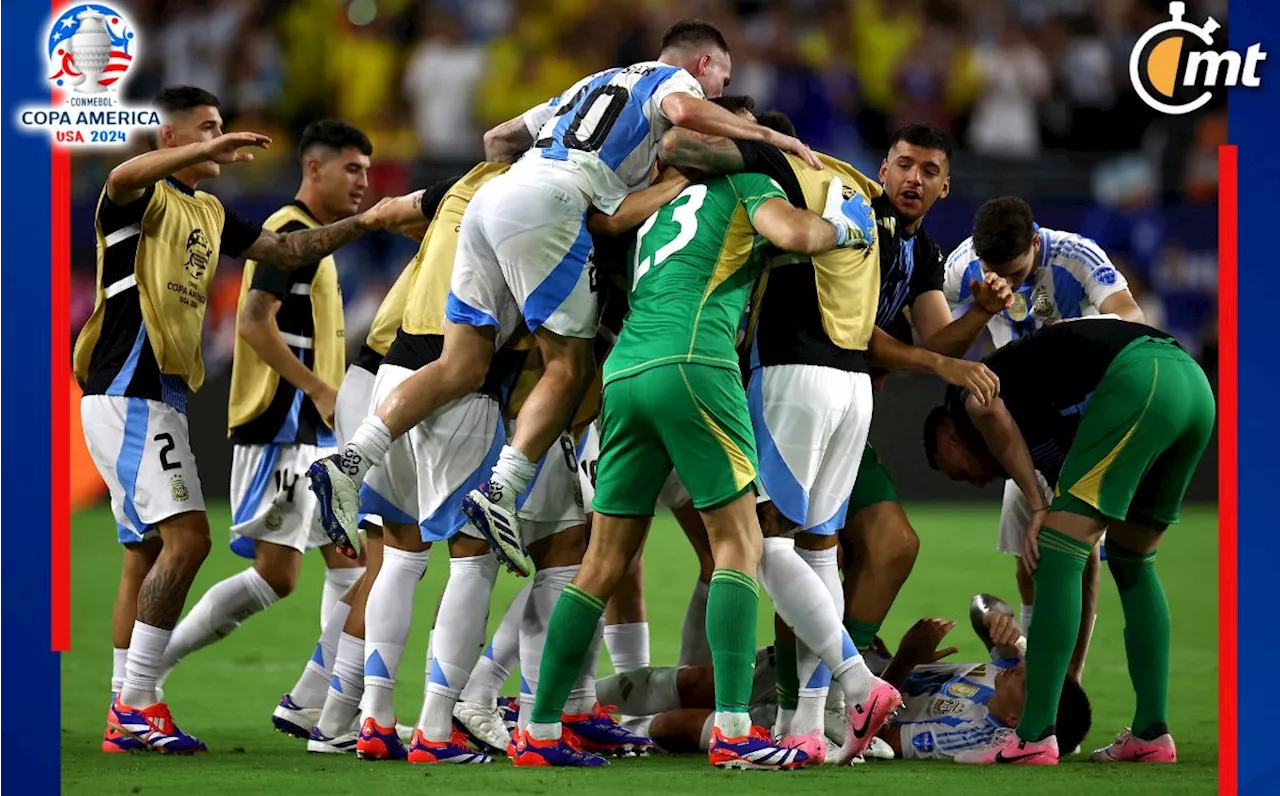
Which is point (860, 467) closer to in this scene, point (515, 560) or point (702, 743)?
point (702, 743)

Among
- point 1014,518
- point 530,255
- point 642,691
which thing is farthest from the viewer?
point 1014,518

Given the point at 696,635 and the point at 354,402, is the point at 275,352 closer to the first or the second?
the point at 354,402

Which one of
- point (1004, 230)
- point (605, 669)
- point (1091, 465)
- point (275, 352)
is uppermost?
point (1004, 230)

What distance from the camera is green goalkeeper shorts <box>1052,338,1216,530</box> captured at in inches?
229

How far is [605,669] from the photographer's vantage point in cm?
880

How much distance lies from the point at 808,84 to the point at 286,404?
11.9 metres

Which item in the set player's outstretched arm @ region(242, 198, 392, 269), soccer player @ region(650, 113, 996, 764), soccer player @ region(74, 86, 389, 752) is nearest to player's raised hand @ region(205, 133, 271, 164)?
soccer player @ region(74, 86, 389, 752)

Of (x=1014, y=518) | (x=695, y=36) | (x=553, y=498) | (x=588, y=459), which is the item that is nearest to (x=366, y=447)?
(x=553, y=498)

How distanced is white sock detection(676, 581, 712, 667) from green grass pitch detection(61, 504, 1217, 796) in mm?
714

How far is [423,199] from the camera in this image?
6555mm

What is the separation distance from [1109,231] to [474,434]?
1223cm

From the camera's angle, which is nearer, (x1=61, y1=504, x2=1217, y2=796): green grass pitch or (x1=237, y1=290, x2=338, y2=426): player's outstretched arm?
(x1=61, y1=504, x2=1217, y2=796): green grass pitch

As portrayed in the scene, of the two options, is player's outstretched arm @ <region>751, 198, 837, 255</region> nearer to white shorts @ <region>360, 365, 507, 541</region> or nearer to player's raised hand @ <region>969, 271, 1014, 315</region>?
player's raised hand @ <region>969, 271, 1014, 315</region>

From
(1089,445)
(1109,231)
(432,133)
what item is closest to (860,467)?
(1089,445)
